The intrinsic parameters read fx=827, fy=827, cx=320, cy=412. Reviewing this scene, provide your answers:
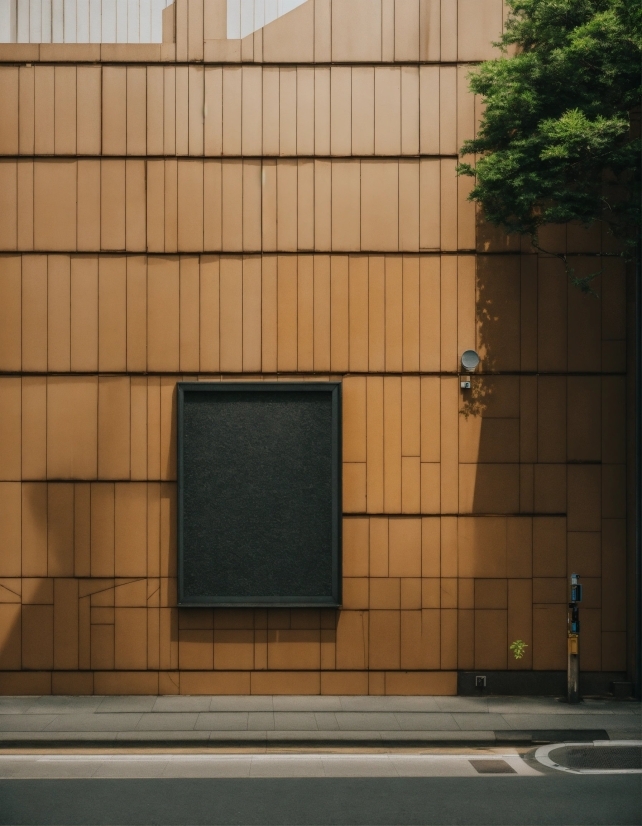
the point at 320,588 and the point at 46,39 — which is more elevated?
the point at 46,39

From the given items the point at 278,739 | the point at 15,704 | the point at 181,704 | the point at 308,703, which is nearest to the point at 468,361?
the point at 308,703

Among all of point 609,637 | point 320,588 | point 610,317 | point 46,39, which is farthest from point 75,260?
point 609,637

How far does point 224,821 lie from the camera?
771 centimetres

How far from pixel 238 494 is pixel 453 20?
7.50 metres

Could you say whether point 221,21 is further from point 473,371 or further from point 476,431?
point 476,431

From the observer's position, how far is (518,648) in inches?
464

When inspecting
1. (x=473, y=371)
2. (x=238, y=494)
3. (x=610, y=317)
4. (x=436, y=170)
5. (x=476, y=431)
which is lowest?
(x=238, y=494)

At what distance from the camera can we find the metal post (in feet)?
37.1

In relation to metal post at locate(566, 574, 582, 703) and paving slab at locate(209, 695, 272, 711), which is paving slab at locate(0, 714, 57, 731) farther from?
metal post at locate(566, 574, 582, 703)

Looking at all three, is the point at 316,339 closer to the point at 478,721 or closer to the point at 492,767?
the point at 478,721

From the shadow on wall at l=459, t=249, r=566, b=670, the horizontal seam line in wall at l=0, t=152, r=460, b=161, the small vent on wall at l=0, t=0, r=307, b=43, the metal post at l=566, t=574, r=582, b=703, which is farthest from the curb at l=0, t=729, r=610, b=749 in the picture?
the small vent on wall at l=0, t=0, r=307, b=43

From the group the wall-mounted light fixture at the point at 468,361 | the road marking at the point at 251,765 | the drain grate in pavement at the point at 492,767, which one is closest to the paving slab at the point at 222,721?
the road marking at the point at 251,765

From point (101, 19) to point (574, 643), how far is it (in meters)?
11.1

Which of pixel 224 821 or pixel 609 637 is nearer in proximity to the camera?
pixel 224 821
